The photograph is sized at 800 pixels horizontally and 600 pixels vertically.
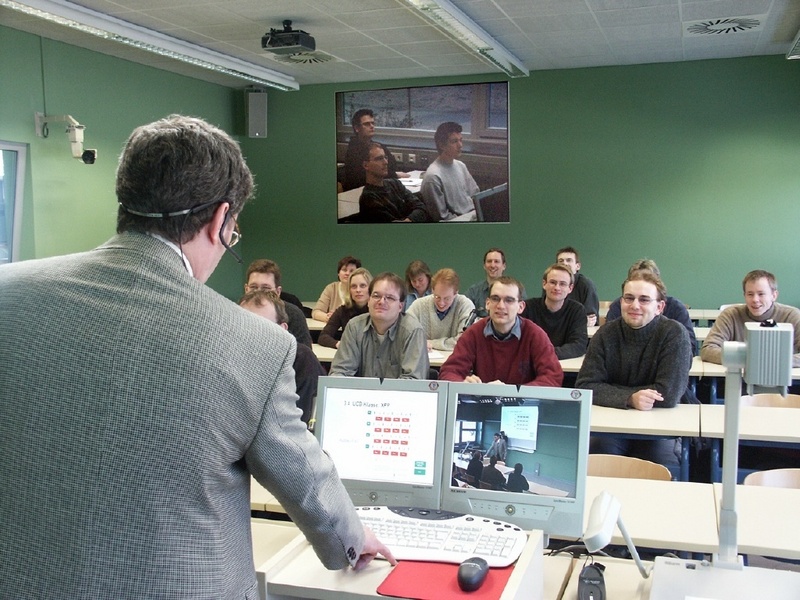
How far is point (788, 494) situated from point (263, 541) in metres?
1.72

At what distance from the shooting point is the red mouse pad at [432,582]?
1680mm

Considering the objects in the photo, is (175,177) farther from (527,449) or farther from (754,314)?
(754,314)

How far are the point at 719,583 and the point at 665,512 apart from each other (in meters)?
0.86

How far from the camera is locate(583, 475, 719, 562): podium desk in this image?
2.26 metres

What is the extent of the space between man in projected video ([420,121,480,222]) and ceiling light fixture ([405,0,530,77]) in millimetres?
994

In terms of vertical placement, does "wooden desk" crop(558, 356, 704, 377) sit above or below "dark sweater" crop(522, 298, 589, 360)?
below

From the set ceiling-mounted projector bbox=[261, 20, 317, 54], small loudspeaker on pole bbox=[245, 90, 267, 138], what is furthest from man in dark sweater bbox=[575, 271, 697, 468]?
small loudspeaker on pole bbox=[245, 90, 267, 138]

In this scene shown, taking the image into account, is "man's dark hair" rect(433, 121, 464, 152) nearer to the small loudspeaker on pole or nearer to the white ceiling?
the white ceiling

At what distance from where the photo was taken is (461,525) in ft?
6.60

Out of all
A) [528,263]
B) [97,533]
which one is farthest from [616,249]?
[97,533]

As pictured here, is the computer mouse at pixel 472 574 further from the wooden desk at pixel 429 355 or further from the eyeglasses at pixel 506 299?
the wooden desk at pixel 429 355

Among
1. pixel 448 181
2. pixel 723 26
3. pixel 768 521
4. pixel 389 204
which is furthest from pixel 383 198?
pixel 768 521

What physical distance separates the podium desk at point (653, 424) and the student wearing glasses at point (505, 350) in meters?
0.42

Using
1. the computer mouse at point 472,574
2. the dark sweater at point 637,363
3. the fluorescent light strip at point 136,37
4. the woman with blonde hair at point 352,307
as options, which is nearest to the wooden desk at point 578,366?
the dark sweater at point 637,363
